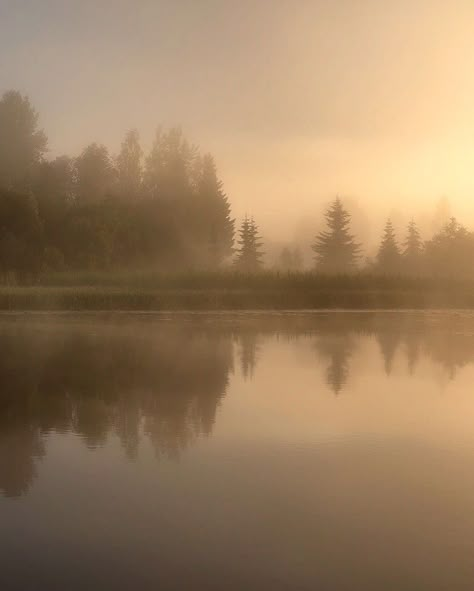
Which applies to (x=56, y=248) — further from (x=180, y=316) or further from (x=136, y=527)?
(x=136, y=527)

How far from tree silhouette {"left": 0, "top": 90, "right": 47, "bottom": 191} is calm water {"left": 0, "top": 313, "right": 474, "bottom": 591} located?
180 ft

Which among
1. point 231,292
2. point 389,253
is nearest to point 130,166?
point 389,253

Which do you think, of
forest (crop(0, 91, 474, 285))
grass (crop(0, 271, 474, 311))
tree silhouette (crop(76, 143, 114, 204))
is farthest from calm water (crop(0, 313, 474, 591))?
tree silhouette (crop(76, 143, 114, 204))

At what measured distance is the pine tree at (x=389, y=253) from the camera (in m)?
77.6

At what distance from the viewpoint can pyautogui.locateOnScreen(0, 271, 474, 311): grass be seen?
3656 centimetres

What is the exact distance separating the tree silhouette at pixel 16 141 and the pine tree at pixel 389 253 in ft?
124

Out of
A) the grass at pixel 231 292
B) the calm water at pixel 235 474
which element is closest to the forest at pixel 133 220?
the grass at pixel 231 292

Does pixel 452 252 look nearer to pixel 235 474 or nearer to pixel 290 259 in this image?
pixel 290 259

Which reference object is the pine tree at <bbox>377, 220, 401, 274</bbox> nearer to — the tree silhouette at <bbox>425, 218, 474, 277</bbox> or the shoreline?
the tree silhouette at <bbox>425, 218, 474, 277</bbox>

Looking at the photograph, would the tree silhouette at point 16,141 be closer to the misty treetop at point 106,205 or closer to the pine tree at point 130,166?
the misty treetop at point 106,205

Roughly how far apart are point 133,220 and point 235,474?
64122mm

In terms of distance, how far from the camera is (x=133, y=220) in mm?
70312

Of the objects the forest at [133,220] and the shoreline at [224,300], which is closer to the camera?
the shoreline at [224,300]

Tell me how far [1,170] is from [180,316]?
1638 inches
